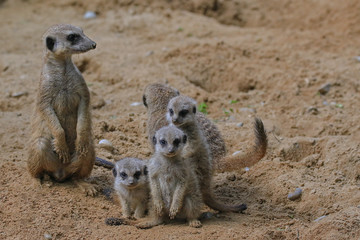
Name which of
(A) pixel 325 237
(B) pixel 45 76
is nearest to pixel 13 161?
(B) pixel 45 76

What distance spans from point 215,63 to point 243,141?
182 cm

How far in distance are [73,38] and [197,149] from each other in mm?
1271

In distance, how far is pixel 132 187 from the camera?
4031mm

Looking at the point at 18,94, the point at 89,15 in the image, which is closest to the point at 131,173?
the point at 18,94

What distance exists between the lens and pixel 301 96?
21.0 ft

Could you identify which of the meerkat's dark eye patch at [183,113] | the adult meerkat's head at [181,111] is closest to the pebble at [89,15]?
the adult meerkat's head at [181,111]

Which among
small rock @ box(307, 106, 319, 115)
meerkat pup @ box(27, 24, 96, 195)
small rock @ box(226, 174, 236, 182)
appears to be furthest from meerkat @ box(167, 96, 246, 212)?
small rock @ box(307, 106, 319, 115)

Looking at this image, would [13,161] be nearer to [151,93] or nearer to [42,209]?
[42,209]

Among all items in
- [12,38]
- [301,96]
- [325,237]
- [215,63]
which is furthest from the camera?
[12,38]

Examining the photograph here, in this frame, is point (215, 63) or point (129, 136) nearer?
point (129, 136)

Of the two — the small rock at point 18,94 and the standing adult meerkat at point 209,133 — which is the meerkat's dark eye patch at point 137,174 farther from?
the small rock at point 18,94

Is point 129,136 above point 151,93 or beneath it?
beneath

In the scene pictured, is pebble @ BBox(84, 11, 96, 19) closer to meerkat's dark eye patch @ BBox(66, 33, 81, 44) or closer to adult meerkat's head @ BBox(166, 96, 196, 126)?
meerkat's dark eye patch @ BBox(66, 33, 81, 44)

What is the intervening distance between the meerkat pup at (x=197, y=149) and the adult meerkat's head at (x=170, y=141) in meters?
0.21
